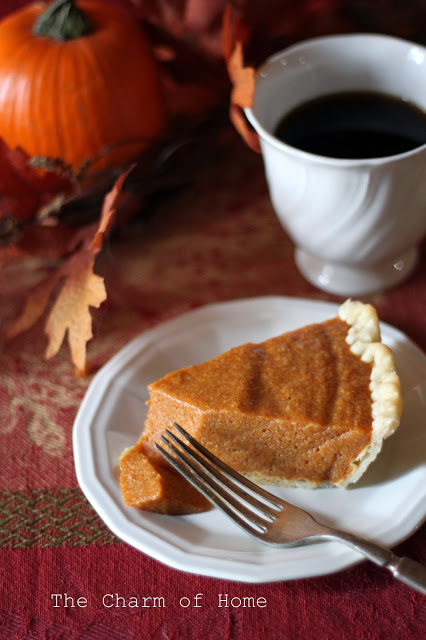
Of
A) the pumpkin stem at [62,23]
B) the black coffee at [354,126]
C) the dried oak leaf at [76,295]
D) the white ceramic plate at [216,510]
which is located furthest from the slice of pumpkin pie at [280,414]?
the pumpkin stem at [62,23]

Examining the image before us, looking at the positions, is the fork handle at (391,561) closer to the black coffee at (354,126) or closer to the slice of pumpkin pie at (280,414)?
the slice of pumpkin pie at (280,414)

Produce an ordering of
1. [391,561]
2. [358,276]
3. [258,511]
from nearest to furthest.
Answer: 1. [391,561]
2. [258,511]
3. [358,276]

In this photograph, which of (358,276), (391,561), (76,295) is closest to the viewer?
(391,561)

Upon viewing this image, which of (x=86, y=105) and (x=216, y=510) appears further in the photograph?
(x=86, y=105)

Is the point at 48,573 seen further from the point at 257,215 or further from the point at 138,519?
the point at 257,215

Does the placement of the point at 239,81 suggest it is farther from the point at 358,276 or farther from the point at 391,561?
the point at 391,561

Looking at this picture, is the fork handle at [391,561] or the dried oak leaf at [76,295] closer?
the fork handle at [391,561]

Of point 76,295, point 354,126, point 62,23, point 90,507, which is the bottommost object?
point 90,507

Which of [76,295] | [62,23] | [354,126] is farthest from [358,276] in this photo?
[62,23]
